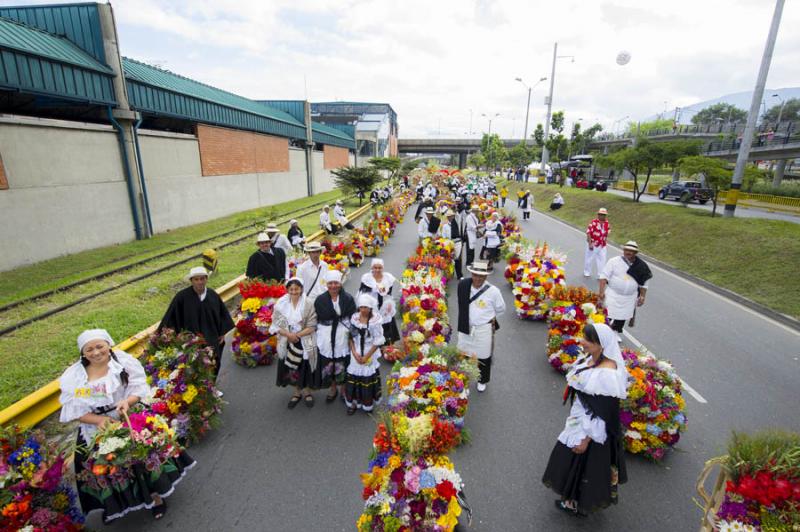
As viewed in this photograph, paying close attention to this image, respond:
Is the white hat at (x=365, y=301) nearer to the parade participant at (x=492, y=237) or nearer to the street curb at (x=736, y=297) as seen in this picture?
the parade participant at (x=492, y=237)

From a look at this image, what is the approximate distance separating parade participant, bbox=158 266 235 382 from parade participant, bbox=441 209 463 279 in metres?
6.60

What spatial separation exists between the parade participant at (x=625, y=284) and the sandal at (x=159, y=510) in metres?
6.64

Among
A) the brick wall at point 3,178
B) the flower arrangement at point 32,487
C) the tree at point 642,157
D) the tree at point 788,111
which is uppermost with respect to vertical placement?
the tree at point 788,111

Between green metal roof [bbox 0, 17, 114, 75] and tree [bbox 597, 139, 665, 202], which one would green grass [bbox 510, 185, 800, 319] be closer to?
tree [bbox 597, 139, 665, 202]

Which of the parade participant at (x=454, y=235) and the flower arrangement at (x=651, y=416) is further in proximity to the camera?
the parade participant at (x=454, y=235)

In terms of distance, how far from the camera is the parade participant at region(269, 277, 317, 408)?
16.3 feet

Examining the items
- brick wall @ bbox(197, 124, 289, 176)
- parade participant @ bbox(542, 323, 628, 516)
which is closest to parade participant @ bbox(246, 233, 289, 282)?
parade participant @ bbox(542, 323, 628, 516)

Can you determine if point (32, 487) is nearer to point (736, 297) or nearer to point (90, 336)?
point (90, 336)

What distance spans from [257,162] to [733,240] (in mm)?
23926

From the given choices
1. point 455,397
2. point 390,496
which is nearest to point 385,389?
point 455,397

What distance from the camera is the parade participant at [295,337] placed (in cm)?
497

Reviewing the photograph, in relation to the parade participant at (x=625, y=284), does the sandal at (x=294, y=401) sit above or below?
below

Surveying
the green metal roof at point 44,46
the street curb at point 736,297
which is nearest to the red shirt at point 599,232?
the street curb at point 736,297

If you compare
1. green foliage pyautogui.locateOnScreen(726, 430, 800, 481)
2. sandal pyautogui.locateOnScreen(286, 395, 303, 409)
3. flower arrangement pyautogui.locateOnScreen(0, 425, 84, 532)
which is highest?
green foliage pyautogui.locateOnScreen(726, 430, 800, 481)
